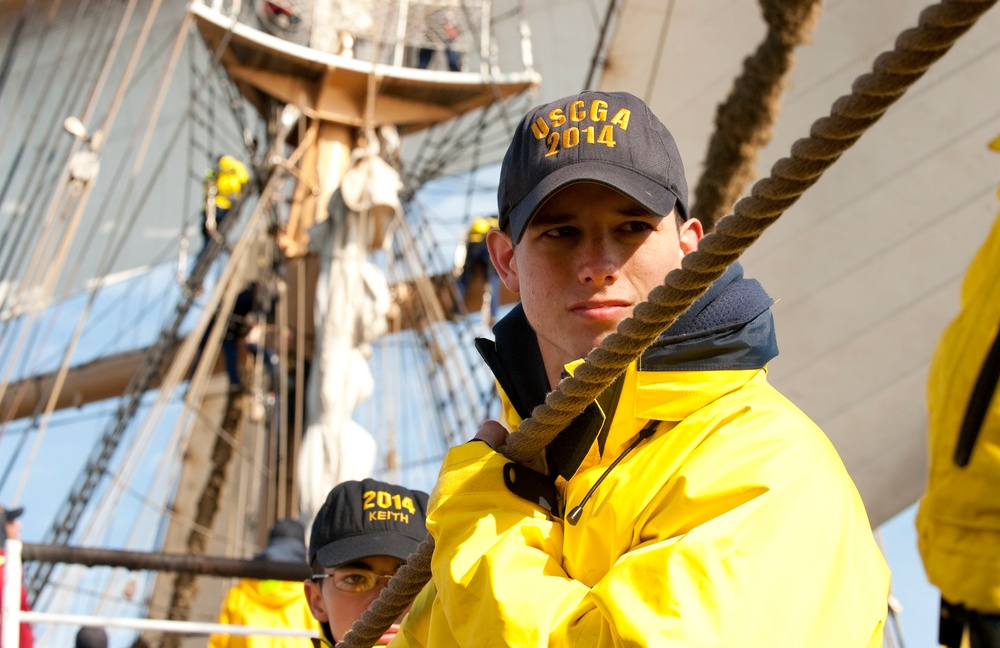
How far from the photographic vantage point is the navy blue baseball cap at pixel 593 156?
981mm

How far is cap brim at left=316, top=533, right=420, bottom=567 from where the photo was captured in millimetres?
1893

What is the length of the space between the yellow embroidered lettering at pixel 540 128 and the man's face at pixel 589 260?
58 mm

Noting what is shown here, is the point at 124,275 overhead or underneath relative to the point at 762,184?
overhead

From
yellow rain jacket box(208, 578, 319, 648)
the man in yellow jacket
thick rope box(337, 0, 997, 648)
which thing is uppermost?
the man in yellow jacket

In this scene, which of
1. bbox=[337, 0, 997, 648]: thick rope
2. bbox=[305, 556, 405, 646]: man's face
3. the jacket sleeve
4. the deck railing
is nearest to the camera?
bbox=[337, 0, 997, 648]: thick rope

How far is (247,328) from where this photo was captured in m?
9.19

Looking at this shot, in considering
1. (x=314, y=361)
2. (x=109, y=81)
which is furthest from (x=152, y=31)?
(x=314, y=361)

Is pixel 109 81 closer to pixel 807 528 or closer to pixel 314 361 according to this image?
pixel 314 361

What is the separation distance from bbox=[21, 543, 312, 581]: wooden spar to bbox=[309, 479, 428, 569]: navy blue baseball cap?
53 centimetres

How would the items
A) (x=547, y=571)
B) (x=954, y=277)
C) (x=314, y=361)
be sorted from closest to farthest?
(x=547, y=571) → (x=954, y=277) → (x=314, y=361)

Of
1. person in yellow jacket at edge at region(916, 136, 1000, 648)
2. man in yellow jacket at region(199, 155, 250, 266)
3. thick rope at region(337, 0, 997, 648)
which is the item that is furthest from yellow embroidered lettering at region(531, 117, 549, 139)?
man in yellow jacket at region(199, 155, 250, 266)

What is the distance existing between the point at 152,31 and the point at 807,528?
15439 mm

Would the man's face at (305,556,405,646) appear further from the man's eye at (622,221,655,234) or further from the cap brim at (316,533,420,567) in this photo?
the man's eye at (622,221,655,234)

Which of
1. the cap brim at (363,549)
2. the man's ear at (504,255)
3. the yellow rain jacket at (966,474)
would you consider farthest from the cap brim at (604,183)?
the cap brim at (363,549)
